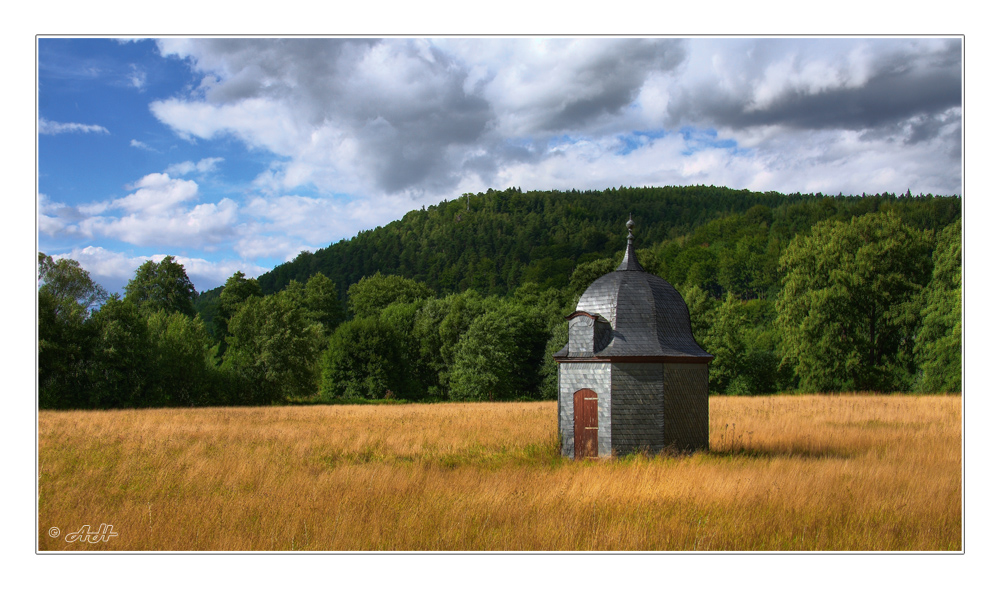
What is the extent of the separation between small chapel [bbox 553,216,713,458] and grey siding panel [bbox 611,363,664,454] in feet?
0.07

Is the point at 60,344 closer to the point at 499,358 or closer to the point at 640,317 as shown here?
the point at 499,358

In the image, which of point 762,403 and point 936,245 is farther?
point 936,245

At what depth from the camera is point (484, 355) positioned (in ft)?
161

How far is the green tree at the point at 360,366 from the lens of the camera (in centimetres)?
5006

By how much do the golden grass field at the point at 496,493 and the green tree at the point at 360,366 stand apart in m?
30.1

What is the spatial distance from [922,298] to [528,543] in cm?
3957

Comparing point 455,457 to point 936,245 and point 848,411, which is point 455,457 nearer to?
point 848,411

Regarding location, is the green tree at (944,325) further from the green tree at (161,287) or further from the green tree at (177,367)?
the green tree at (161,287)

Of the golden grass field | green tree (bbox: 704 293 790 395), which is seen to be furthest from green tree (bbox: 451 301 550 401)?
the golden grass field

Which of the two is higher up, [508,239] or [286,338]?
[508,239]

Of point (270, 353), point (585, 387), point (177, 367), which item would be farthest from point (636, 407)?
point (270, 353)

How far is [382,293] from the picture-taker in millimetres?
73312

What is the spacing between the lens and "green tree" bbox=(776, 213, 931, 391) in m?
40.7
